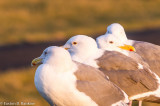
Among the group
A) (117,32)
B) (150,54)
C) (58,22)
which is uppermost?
(117,32)

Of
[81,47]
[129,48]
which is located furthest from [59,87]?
[129,48]

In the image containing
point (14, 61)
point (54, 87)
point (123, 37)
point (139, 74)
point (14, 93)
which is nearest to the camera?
point (54, 87)

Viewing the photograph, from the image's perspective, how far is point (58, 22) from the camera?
25.3m

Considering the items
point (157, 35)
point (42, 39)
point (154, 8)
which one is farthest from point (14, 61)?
point (154, 8)

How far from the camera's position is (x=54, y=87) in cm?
682

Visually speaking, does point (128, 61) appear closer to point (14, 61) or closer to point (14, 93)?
point (14, 93)

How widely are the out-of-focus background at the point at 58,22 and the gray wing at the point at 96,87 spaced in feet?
30.0

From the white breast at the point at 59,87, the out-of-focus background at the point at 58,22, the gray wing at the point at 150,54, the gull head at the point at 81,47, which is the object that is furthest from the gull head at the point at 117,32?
the out-of-focus background at the point at 58,22

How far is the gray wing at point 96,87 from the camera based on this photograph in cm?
706

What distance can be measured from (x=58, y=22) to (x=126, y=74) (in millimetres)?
17390

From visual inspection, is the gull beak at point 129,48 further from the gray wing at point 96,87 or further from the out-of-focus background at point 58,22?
the out-of-focus background at point 58,22

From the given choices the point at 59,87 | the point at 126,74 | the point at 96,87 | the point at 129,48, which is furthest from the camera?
the point at 129,48

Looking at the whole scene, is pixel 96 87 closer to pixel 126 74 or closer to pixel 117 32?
pixel 126 74

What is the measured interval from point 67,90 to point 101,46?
2368 mm
